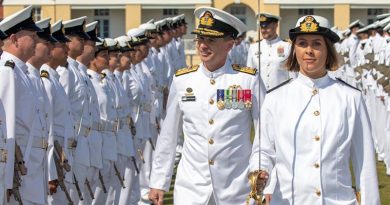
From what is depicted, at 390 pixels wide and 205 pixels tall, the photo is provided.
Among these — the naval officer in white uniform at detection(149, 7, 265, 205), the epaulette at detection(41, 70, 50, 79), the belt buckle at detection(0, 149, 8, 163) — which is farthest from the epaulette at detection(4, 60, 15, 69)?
the epaulette at detection(41, 70, 50, 79)

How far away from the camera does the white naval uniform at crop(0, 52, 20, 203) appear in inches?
316

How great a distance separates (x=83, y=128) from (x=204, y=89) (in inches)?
127

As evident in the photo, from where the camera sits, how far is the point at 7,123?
8.23 metres

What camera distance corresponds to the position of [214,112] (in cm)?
811

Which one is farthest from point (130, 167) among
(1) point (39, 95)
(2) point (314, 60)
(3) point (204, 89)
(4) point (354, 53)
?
(4) point (354, 53)

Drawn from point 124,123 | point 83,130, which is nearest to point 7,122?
point 83,130

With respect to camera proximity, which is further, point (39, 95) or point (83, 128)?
point (83, 128)

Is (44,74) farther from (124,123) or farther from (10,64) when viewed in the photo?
(124,123)

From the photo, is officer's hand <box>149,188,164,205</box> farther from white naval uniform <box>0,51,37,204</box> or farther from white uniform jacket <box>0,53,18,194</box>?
white naval uniform <box>0,51,37,204</box>

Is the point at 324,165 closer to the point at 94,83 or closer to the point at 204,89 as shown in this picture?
the point at 204,89

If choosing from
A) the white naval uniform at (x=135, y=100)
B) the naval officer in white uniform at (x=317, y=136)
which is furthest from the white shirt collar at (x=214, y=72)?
the white naval uniform at (x=135, y=100)

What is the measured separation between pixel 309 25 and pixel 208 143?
4.53ft

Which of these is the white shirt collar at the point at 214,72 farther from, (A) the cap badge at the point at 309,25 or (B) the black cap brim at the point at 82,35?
(B) the black cap brim at the point at 82,35

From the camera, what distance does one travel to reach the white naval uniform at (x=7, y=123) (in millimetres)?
8039
